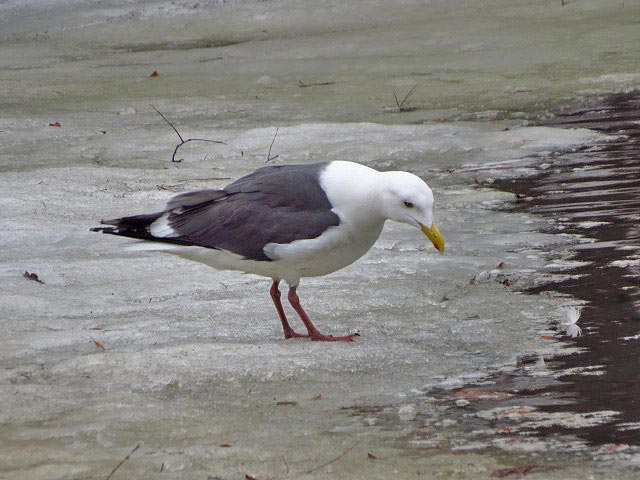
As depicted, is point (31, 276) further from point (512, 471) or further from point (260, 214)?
point (512, 471)

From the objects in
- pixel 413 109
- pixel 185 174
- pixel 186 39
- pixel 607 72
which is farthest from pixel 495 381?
pixel 186 39

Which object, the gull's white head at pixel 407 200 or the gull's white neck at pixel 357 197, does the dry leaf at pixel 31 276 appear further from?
the gull's white head at pixel 407 200

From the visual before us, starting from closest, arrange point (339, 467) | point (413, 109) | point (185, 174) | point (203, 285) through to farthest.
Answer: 1. point (339, 467)
2. point (203, 285)
3. point (185, 174)
4. point (413, 109)

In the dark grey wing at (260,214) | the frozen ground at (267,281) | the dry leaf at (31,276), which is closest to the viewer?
the frozen ground at (267,281)

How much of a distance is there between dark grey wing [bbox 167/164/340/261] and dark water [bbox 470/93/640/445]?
3.75 ft

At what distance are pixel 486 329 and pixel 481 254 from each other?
134 cm

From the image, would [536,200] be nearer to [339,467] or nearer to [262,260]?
[262,260]

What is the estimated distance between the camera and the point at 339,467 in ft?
11.5

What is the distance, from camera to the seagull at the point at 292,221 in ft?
16.6

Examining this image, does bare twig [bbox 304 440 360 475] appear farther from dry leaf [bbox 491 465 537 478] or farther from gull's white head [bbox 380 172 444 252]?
gull's white head [bbox 380 172 444 252]

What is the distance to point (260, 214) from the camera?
527cm

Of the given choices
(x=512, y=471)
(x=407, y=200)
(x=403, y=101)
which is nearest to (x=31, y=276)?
(x=407, y=200)

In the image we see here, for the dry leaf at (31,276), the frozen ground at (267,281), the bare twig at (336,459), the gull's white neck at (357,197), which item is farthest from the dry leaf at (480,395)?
the dry leaf at (31,276)

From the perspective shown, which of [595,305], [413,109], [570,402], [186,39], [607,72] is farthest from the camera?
[186,39]
